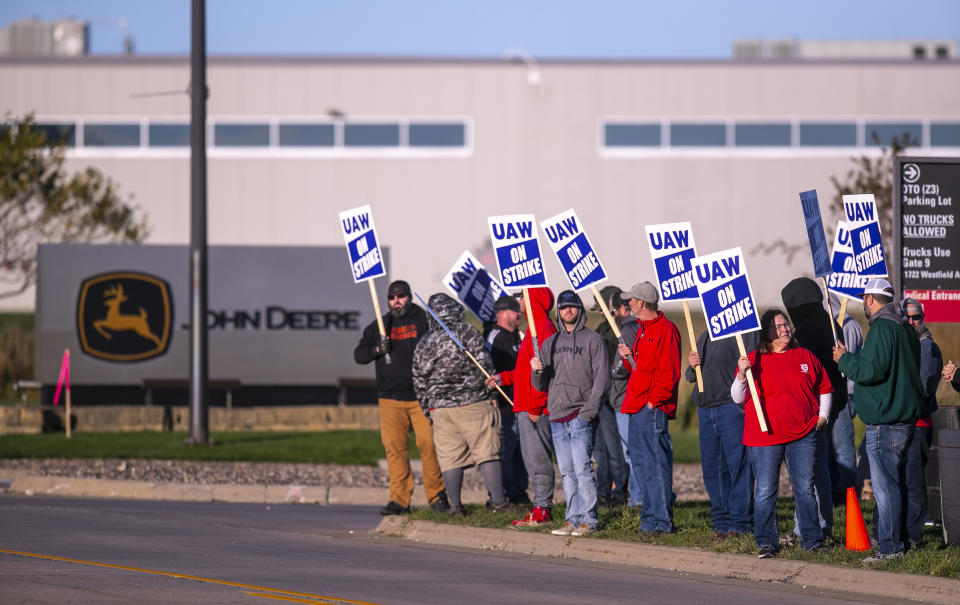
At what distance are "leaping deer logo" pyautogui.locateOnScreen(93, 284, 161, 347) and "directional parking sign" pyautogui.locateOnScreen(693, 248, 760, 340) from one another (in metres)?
15.3

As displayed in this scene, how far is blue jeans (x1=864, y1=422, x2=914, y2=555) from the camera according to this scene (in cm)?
1008

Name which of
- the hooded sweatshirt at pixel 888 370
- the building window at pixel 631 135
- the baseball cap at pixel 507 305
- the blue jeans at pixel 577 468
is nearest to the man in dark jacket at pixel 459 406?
the baseball cap at pixel 507 305

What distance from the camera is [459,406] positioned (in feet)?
42.7

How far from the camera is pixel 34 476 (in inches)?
683

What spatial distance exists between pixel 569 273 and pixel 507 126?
93.0ft

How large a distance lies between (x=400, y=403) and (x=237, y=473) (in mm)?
5440

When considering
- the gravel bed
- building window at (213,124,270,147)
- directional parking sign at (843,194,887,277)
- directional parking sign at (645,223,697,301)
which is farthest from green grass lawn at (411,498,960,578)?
building window at (213,124,270,147)

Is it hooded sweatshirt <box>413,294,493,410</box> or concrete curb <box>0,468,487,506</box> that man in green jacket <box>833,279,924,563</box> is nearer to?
hooded sweatshirt <box>413,294,493,410</box>

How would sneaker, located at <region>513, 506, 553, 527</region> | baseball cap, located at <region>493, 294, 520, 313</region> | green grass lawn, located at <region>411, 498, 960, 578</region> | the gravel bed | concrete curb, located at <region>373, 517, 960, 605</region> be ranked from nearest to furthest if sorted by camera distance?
concrete curb, located at <region>373, 517, 960, 605</region>
green grass lawn, located at <region>411, 498, 960, 578</region>
sneaker, located at <region>513, 506, 553, 527</region>
baseball cap, located at <region>493, 294, 520, 313</region>
the gravel bed

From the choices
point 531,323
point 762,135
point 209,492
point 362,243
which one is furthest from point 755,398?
point 762,135

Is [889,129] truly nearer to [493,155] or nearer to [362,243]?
[493,155]

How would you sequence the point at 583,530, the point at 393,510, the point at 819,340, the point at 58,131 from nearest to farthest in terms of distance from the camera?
the point at 819,340 → the point at 583,530 → the point at 393,510 → the point at 58,131

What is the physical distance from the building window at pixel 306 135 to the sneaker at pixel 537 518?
2920 centimetres

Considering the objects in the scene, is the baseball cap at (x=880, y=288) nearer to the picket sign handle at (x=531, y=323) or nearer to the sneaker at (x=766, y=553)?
the sneaker at (x=766, y=553)
